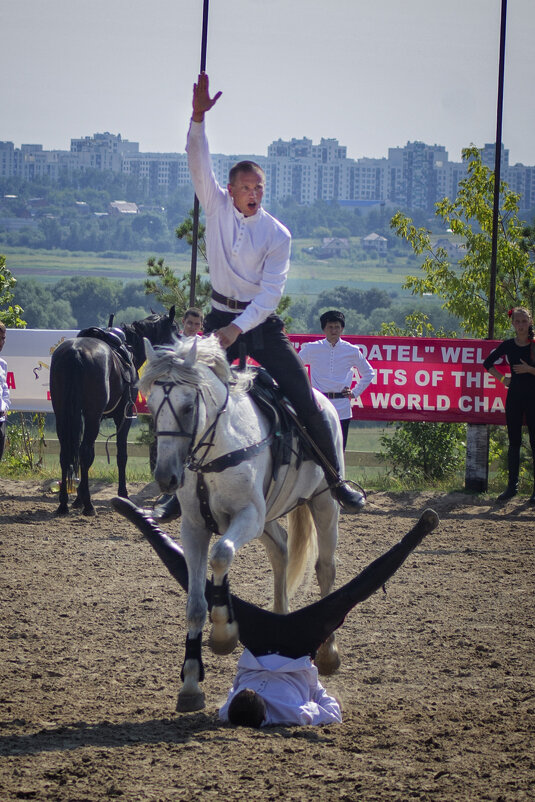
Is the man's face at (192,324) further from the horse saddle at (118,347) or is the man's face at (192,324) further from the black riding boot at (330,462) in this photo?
the black riding boot at (330,462)

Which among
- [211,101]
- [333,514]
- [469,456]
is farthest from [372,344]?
[211,101]

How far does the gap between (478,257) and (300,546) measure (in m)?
15.8

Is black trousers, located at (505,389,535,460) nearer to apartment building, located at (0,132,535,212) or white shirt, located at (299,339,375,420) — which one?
white shirt, located at (299,339,375,420)

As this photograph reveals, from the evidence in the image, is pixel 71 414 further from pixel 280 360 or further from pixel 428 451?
pixel 428 451

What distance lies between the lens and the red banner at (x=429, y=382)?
1380 centimetres

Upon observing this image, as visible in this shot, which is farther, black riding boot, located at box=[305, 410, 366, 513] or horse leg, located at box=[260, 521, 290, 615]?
horse leg, located at box=[260, 521, 290, 615]

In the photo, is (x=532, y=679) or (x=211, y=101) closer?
(x=211, y=101)

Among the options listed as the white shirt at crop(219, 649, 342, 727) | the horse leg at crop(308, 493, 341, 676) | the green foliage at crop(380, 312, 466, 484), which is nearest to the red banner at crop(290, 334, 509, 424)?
the green foliage at crop(380, 312, 466, 484)

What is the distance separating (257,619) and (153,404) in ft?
4.82

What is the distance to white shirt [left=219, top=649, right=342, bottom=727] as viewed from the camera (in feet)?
16.9

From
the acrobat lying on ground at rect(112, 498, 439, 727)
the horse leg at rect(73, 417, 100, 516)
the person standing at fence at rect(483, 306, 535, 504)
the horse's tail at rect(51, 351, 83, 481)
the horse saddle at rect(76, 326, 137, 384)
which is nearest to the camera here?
the acrobat lying on ground at rect(112, 498, 439, 727)

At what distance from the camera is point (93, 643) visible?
667 cm

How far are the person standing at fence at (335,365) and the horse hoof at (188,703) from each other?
7310 mm

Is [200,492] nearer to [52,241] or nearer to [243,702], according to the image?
[243,702]
